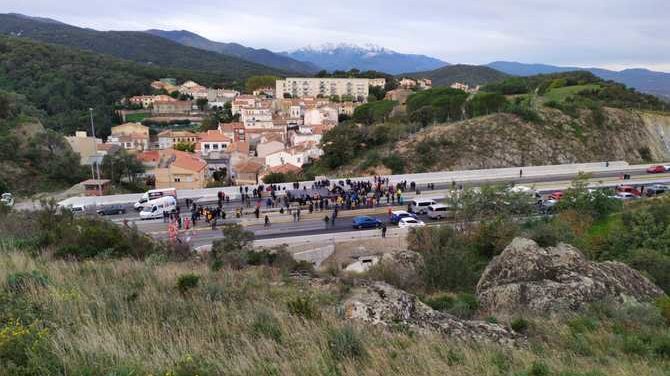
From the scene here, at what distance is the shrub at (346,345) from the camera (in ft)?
12.8

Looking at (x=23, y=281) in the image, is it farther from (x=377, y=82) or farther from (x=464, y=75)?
(x=464, y=75)

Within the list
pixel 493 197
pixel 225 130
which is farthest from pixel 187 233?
pixel 225 130

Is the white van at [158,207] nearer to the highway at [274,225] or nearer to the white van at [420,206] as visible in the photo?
the highway at [274,225]

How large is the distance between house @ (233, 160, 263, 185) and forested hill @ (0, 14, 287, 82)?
11165cm

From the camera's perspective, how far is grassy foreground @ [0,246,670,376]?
346cm

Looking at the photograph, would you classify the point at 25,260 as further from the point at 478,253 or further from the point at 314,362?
the point at 478,253

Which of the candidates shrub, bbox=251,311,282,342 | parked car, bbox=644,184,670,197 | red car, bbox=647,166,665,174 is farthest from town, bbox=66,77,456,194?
shrub, bbox=251,311,282,342

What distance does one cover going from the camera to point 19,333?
11.3 ft

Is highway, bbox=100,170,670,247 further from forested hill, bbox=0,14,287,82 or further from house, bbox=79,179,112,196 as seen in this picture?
forested hill, bbox=0,14,287,82

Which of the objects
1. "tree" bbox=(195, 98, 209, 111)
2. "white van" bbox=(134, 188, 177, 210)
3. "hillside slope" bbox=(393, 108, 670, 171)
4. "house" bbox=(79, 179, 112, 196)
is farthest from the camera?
"tree" bbox=(195, 98, 209, 111)

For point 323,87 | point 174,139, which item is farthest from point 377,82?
point 174,139

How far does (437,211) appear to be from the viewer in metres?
22.9

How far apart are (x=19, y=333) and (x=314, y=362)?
2.21 m

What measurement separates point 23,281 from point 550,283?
8.17 metres
